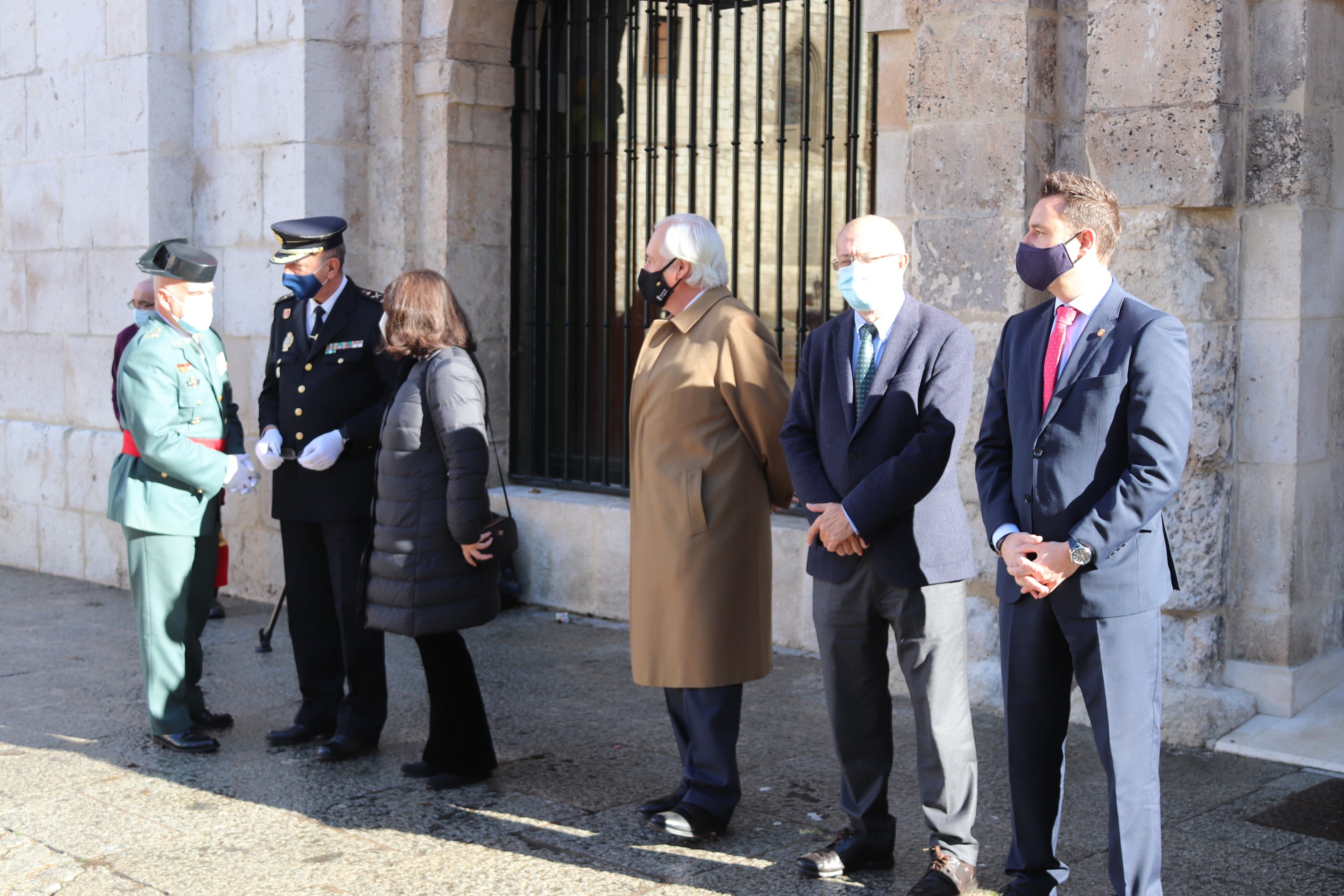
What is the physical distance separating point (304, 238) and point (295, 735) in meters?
1.79

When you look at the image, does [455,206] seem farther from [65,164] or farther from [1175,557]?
[1175,557]

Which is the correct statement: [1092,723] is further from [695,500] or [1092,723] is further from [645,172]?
[645,172]

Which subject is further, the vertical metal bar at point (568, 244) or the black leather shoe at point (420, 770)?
the vertical metal bar at point (568, 244)

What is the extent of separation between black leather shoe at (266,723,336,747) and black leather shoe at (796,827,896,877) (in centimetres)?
210

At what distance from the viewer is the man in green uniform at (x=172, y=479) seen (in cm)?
503

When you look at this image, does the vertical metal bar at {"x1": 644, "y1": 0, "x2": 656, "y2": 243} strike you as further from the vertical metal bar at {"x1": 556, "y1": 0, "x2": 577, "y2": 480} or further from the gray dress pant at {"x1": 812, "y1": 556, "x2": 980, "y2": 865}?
the gray dress pant at {"x1": 812, "y1": 556, "x2": 980, "y2": 865}

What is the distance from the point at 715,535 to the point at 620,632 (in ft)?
9.69

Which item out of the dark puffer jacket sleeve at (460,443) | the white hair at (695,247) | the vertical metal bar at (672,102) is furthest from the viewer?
the vertical metal bar at (672,102)

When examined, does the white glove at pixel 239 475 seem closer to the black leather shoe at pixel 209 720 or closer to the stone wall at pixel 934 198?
the black leather shoe at pixel 209 720

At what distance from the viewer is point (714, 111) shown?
7184 mm

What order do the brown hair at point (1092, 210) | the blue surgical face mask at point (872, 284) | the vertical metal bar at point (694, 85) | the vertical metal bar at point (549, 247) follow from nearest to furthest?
the brown hair at point (1092, 210) < the blue surgical face mask at point (872, 284) < the vertical metal bar at point (694, 85) < the vertical metal bar at point (549, 247)

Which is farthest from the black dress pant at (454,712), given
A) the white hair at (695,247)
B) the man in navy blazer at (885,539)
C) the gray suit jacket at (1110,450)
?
the gray suit jacket at (1110,450)

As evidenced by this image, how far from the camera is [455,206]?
25.6 feet

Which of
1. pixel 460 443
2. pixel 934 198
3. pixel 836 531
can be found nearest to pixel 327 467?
pixel 460 443
